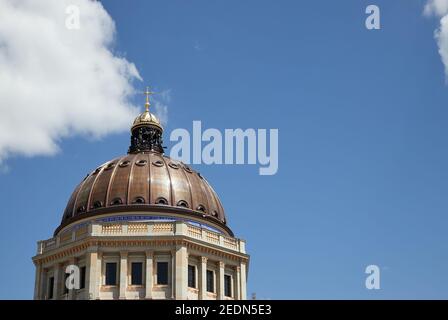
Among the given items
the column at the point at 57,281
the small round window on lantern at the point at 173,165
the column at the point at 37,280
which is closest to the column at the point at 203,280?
the small round window on lantern at the point at 173,165

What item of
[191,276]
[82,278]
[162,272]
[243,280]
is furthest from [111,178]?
[243,280]

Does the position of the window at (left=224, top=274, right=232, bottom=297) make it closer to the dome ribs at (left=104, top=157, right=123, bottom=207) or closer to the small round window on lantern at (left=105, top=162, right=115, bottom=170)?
the dome ribs at (left=104, top=157, right=123, bottom=207)

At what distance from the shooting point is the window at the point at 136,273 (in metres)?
62.3

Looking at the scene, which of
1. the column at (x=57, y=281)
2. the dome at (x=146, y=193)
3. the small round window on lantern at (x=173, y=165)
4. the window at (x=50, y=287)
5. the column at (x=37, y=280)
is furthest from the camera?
the small round window on lantern at (x=173, y=165)

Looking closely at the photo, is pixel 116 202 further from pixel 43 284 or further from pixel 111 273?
pixel 43 284

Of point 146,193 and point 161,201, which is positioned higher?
point 146,193

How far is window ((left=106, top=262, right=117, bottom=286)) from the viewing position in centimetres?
6209

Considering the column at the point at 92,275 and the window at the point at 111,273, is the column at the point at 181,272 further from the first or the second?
the column at the point at 92,275

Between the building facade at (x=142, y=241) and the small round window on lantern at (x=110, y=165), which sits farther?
the small round window on lantern at (x=110, y=165)

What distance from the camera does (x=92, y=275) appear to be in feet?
201

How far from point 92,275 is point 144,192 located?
9.45 m
